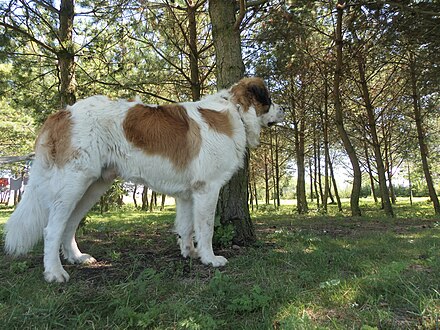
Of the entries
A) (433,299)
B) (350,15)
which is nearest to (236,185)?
(433,299)

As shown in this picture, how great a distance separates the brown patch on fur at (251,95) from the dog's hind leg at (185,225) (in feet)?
4.90

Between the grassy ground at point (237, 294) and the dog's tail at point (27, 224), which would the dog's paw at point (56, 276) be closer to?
the grassy ground at point (237, 294)

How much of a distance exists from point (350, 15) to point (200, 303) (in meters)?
9.98

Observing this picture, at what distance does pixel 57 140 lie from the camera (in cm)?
344

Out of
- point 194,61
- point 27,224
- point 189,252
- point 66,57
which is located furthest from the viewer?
point 194,61

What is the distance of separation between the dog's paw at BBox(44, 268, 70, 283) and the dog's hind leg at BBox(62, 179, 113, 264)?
29.7 inches

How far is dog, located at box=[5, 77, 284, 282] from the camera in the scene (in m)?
3.40

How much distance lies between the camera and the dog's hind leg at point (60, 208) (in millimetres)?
3256

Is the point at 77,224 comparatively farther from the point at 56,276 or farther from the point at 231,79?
the point at 231,79

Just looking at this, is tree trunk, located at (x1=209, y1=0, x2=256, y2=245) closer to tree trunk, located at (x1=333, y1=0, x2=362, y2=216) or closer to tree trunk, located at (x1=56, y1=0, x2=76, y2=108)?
tree trunk, located at (x1=56, y1=0, x2=76, y2=108)

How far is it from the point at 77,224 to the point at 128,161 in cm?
119

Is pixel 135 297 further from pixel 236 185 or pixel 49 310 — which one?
pixel 236 185

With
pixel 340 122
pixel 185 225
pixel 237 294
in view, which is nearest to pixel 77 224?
pixel 185 225

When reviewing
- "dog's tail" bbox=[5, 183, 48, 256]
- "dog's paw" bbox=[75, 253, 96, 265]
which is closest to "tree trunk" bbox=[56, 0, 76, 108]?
"dog's tail" bbox=[5, 183, 48, 256]
